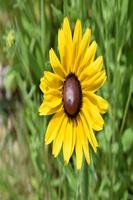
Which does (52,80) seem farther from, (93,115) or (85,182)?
(85,182)

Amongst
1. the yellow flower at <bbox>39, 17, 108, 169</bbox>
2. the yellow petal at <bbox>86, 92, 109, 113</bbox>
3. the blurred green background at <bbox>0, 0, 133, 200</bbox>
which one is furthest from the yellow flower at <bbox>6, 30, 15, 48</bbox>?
the yellow petal at <bbox>86, 92, 109, 113</bbox>

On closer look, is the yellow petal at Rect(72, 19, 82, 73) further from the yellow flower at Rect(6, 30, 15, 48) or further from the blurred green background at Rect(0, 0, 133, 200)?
the yellow flower at Rect(6, 30, 15, 48)

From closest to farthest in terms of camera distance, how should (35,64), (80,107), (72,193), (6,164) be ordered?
Answer: 1. (80,107)
2. (72,193)
3. (35,64)
4. (6,164)

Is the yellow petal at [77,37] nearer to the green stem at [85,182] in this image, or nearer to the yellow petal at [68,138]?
the yellow petal at [68,138]

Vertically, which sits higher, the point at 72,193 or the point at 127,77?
the point at 127,77

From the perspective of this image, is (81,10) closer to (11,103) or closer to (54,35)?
(54,35)

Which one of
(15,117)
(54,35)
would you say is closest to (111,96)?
(54,35)
